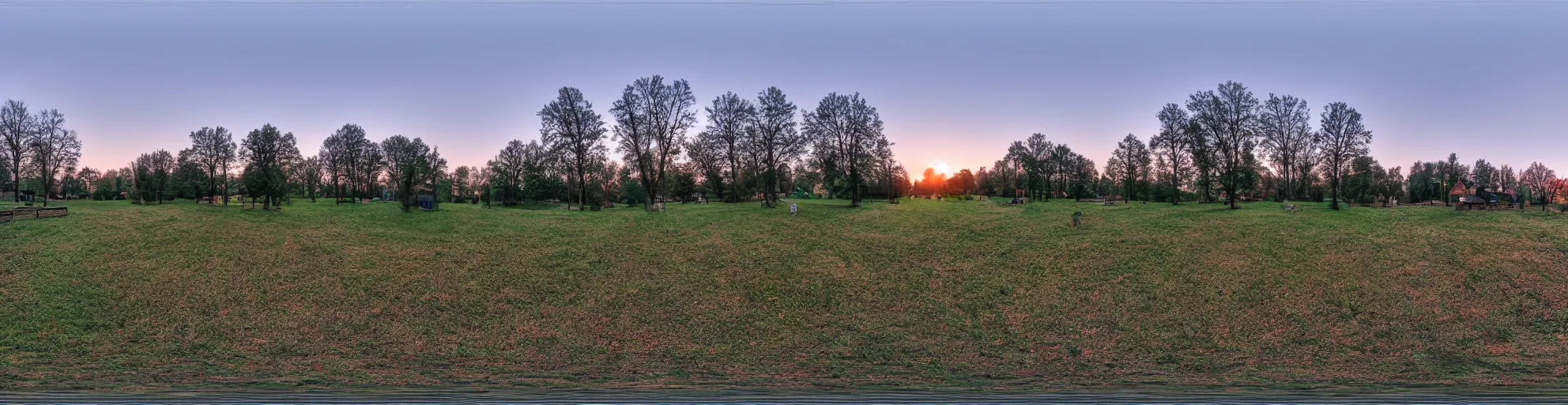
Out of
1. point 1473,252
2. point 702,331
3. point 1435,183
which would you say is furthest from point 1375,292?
point 1435,183

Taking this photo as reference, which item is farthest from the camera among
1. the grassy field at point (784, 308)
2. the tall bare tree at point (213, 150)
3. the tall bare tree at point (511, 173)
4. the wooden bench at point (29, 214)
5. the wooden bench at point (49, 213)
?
the tall bare tree at point (511, 173)

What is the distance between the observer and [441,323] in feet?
52.9

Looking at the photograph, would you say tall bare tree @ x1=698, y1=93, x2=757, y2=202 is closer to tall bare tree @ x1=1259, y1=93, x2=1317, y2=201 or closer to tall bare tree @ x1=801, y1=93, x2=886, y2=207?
tall bare tree @ x1=801, y1=93, x2=886, y2=207

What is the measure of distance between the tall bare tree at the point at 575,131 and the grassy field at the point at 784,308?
23552 millimetres

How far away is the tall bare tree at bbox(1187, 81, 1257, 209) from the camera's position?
4878 centimetres

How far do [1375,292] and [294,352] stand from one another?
28.9 meters

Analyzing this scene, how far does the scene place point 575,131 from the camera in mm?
52375

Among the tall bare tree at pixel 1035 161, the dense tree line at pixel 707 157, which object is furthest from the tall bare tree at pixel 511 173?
the tall bare tree at pixel 1035 161

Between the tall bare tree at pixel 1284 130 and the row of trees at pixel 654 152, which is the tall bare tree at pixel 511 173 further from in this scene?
the tall bare tree at pixel 1284 130

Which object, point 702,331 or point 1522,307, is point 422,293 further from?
point 1522,307

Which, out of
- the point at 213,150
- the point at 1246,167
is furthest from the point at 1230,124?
the point at 213,150

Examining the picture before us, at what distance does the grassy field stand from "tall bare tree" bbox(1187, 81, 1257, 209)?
2111cm

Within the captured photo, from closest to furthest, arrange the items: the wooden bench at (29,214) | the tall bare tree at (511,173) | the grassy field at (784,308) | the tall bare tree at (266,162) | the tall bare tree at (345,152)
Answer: the grassy field at (784,308), the wooden bench at (29,214), the tall bare tree at (266,162), the tall bare tree at (345,152), the tall bare tree at (511,173)

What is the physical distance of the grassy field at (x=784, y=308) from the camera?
12.1 metres
